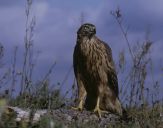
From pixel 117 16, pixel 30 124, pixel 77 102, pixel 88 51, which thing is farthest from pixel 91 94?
pixel 30 124

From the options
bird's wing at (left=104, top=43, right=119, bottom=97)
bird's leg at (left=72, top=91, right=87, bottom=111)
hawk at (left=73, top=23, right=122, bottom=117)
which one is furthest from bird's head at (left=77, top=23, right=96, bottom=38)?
bird's leg at (left=72, top=91, right=87, bottom=111)

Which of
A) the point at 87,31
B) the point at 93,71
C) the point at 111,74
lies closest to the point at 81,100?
the point at 93,71

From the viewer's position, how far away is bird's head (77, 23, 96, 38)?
8.76 meters

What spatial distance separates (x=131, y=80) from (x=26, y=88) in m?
1.68

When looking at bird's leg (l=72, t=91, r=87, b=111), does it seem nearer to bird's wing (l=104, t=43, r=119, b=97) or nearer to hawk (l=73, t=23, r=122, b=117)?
hawk (l=73, t=23, r=122, b=117)

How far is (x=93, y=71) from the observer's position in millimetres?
8703

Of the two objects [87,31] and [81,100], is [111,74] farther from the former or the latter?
[87,31]

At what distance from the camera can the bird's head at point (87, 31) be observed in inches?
345

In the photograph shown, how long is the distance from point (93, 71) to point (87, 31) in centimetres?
59

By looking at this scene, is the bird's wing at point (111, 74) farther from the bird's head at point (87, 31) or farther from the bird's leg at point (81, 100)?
the bird's leg at point (81, 100)

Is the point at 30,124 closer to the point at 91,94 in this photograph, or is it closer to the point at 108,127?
the point at 108,127

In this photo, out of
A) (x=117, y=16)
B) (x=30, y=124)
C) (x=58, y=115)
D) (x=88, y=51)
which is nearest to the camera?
(x=30, y=124)

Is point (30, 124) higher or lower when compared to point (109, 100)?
lower

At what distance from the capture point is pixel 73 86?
32.6 feet
